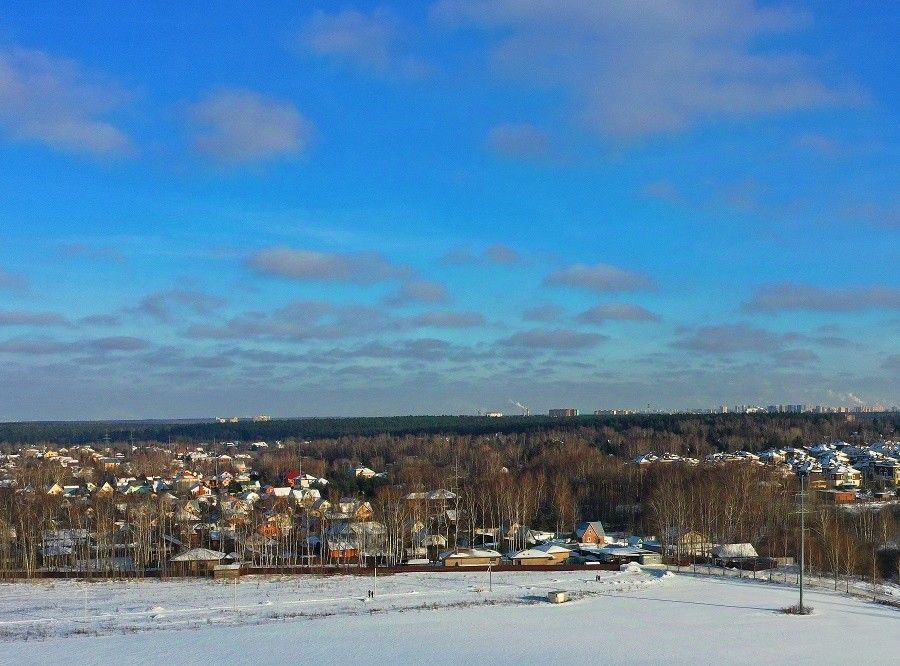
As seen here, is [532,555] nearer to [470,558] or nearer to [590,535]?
[470,558]

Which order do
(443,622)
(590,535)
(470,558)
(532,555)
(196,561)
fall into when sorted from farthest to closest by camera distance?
(590,535) → (532,555) → (470,558) → (196,561) → (443,622)

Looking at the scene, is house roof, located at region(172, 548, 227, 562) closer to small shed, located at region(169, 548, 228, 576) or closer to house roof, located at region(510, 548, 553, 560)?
small shed, located at region(169, 548, 228, 576)

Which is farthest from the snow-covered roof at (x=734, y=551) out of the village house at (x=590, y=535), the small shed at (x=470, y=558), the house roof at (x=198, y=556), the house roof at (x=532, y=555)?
the house roof at (x=198, y=556)

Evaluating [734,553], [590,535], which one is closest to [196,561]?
[590,535]

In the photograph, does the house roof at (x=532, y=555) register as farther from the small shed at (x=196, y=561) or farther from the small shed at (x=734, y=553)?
the small shed at (x=196, y=561)

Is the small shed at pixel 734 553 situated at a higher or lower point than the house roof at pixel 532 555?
higher

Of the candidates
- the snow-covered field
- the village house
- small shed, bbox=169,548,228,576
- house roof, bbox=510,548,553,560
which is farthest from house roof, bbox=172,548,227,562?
the village house

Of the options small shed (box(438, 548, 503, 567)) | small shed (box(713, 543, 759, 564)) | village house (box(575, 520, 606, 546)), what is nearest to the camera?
small shed (box(713, 543, 759, 564))

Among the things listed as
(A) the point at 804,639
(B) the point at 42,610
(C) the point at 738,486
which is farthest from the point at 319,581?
(C) the point at 738,486
